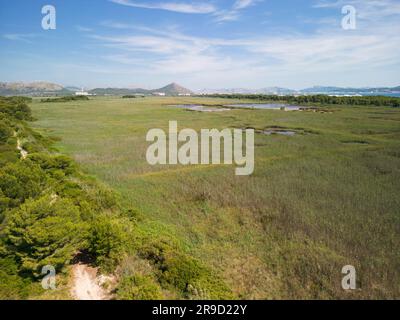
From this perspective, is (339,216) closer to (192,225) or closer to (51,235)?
(192,225)

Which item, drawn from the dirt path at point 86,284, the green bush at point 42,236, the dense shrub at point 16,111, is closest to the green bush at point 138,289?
the dirt path at point 86,284

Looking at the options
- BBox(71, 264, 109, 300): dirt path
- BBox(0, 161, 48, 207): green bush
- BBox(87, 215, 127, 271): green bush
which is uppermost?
BBox(0, 161, 48, 207): green bush

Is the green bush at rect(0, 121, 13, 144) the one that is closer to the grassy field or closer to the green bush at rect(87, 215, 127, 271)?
the grassy field

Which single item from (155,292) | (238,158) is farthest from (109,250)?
(238,158)

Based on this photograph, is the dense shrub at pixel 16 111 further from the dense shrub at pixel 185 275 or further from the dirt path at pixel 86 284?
the dense shrub at pixel 185 275

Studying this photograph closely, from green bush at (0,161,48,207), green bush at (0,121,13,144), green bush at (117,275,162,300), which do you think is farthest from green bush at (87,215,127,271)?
green bush at (0,121,13,144)
